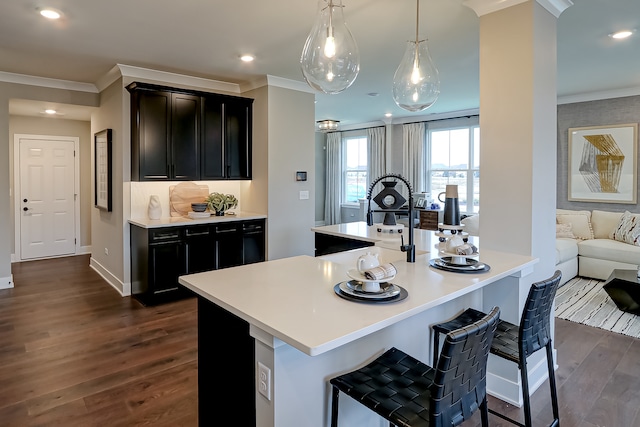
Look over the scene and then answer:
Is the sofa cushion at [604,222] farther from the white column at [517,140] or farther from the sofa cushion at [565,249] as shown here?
the white column at [517,140]

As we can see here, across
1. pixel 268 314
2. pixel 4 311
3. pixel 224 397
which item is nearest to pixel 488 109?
pixel 268 314

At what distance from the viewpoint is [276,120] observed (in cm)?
532

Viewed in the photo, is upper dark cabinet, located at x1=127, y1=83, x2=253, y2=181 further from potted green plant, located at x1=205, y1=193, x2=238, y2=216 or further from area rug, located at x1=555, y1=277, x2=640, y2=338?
area rug, located at x1=555, y1=277, x2=640, y2=338

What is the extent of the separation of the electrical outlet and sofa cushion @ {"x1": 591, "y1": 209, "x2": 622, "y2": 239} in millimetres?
6188

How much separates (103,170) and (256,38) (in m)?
3.06

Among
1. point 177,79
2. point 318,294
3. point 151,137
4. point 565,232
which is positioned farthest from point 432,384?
point 565,232

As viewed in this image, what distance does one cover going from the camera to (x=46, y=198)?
6.91 m

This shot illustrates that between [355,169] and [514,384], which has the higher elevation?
[355,169]

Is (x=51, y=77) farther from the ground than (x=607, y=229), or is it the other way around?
(x=51, y=77)

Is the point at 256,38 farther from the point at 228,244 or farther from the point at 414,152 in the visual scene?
the point at 414,152

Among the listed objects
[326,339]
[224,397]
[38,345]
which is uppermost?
[326,339]

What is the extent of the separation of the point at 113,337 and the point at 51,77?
3.70 meters

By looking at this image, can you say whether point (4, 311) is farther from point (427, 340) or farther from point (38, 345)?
point (427, 340)

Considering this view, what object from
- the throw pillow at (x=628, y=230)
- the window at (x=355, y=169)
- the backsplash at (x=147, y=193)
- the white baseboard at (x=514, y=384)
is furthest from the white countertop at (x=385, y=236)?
the window at (x=355, y=169)
